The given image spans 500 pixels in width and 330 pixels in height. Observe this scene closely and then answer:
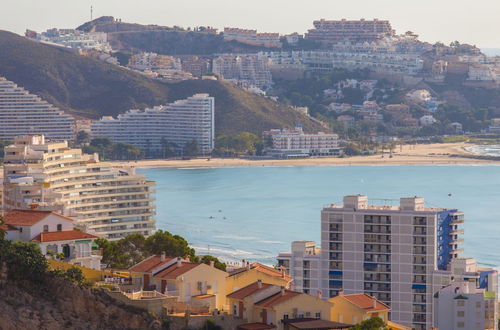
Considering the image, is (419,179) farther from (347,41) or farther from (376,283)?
(347,41)

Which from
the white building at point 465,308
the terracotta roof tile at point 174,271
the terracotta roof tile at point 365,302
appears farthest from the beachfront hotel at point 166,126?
the terracotta roof tile at point 174,271

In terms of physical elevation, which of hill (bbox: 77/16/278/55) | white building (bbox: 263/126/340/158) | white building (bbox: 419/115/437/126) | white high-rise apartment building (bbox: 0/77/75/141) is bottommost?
white building (bbox: 263/126/340/158)

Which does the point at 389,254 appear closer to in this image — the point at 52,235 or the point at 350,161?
the point at 52,235

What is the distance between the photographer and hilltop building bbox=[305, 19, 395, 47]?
170 metres

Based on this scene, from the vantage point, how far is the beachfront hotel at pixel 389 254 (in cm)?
3275

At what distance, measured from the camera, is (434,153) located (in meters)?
114

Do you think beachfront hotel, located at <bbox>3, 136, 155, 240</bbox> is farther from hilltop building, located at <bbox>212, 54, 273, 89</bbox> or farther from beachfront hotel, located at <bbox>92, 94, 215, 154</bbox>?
hilltop building, located at <bbox>212, 54, 273, 89</bbox>

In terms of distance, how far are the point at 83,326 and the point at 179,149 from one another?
94903 mm

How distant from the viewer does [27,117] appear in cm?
11456

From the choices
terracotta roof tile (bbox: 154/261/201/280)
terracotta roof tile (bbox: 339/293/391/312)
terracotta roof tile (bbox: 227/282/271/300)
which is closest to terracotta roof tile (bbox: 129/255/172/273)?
terracotta roof tile (bbox: 154/261/201/280)

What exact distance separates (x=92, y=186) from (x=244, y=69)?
103894 millimetres

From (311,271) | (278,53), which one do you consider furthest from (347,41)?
(311,271)

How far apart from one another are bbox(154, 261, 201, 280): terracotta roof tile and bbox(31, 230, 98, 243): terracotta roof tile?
2318 mm

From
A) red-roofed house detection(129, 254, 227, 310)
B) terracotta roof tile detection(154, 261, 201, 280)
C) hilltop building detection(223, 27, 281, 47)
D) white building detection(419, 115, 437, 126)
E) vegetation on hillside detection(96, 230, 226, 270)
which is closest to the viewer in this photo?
red-roofed house detection(129, 254, 227, 310)
